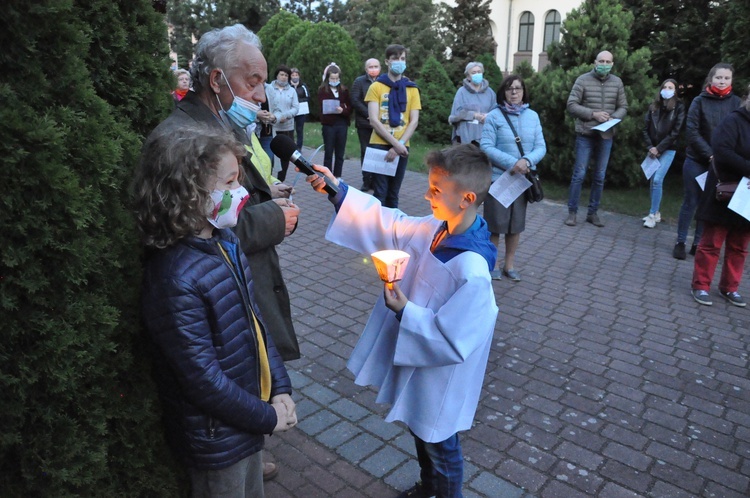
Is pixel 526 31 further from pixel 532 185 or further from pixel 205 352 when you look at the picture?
pixel 205 352

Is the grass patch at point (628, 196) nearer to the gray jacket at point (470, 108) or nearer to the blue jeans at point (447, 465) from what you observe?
the gray jacket at point (470, 108)

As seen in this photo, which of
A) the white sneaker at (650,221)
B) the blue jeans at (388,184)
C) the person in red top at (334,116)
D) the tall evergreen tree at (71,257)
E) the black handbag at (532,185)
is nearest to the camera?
the tall evergreen tree at (71,257)

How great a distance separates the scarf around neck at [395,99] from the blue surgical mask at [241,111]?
199 inches

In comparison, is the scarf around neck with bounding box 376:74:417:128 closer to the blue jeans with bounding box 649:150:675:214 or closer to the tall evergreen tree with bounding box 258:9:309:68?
the blue jeans with bounding box 649:150:675:214

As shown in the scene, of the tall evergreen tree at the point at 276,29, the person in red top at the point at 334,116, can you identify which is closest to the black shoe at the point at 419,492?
the person in red top at the point at 334,116

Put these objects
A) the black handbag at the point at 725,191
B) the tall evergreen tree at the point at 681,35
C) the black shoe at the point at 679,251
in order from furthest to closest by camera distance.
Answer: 1. the tall evergreen tree at the point at 681,35
2. the black shoe at the point at 679,251
3. the black handbag at the point at 725,191

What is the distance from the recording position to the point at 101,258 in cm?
200

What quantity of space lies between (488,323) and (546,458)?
5.31 feet

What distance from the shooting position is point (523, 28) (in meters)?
39.5

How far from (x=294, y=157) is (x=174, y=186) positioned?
907 millimetres

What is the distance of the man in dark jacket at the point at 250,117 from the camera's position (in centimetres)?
292

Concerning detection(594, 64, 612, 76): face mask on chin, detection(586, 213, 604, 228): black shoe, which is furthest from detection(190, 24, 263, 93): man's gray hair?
detection(586, 213, 604, 228): black shoe

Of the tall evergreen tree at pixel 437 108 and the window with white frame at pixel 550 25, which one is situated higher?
the window with white frame at pixel 550 25

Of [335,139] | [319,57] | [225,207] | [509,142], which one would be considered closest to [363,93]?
[335,139]
